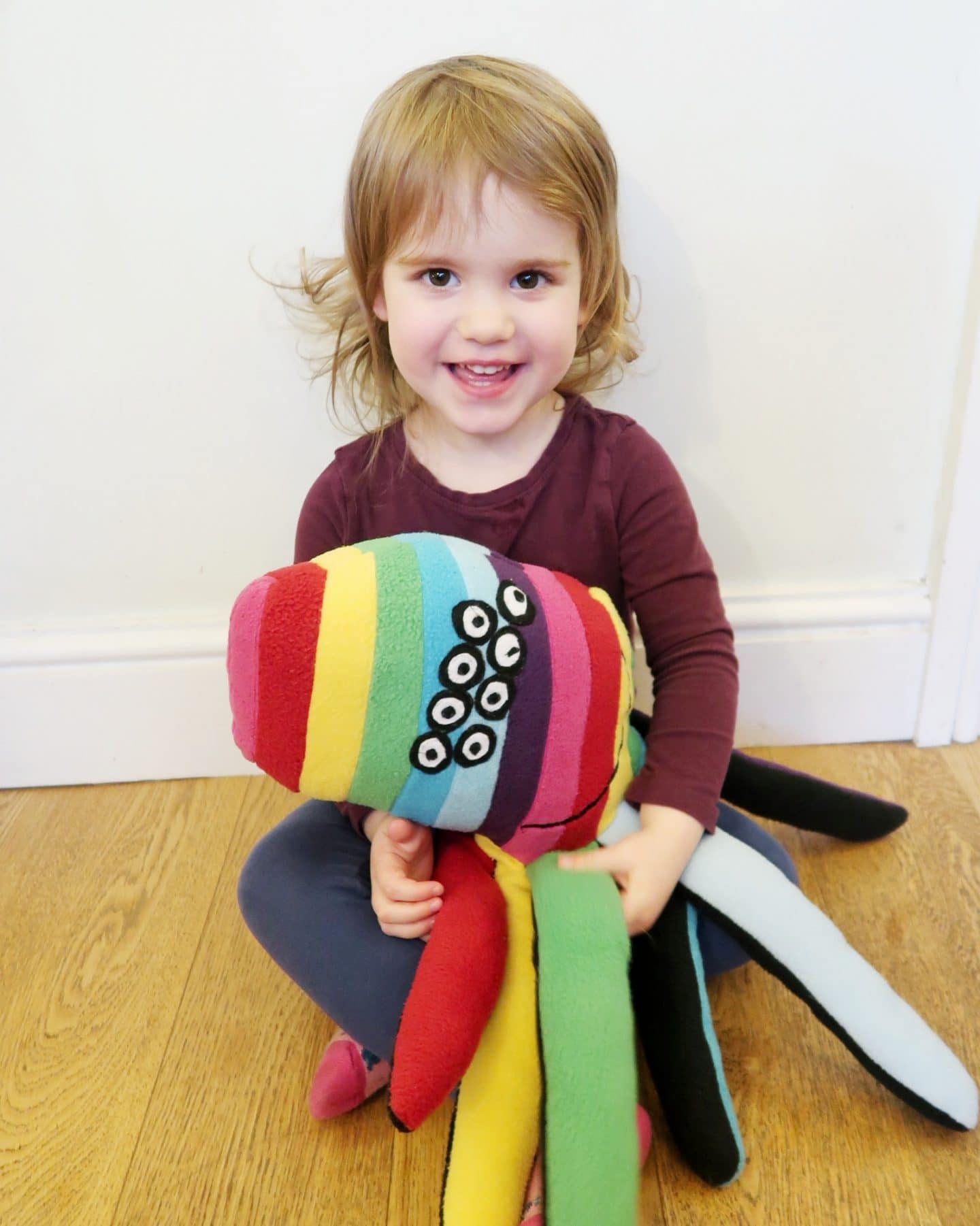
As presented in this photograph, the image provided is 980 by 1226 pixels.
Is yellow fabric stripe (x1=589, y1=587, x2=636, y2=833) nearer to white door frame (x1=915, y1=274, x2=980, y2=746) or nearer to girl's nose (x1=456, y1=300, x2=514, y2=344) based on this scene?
girl's nose (x1=456, y1=300, x2=514, y2=344)

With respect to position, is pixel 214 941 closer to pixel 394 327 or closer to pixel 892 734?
pixel 394 327

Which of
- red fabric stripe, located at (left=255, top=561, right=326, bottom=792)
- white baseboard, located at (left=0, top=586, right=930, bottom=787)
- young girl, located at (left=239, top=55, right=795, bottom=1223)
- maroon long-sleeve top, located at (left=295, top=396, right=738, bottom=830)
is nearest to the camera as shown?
red fabric stripe, located at (left=255, top=561, right=326, bottom=792)

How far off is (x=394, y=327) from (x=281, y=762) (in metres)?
0.29

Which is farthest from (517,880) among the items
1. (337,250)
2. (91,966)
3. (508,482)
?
(337,250)

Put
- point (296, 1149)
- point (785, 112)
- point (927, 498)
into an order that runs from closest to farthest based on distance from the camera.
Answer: point (296, 1149)
point (785, 112)
point (927, 498)

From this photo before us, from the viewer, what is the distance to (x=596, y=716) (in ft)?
1.96

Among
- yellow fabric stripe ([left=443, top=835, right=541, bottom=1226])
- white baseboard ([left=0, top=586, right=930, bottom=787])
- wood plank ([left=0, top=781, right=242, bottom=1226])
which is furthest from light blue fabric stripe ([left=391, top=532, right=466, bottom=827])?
white baseboard ([left=0, top=586, right=930, bottom=787])

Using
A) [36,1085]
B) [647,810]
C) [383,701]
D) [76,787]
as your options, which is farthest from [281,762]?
[76,787]

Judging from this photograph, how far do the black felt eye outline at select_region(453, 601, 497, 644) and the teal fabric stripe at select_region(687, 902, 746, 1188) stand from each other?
0.25m

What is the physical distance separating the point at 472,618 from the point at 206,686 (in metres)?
0.50

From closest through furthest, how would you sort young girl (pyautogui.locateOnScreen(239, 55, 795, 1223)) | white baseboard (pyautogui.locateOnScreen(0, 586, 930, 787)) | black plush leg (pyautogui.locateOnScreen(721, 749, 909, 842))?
young girl (pyautogui.locateOnScreen(239, 55, 795, 1223))
black plush leg (pyautogui.locateOnScreen(721, 749, 909, 842))
white baseboard (pyautogui.locateOnScreen(0, 586, 930, 787))

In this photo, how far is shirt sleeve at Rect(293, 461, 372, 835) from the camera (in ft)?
2.50

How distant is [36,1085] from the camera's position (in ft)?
2.29

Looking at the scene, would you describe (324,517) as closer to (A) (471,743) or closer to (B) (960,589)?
(A) (471,743)
